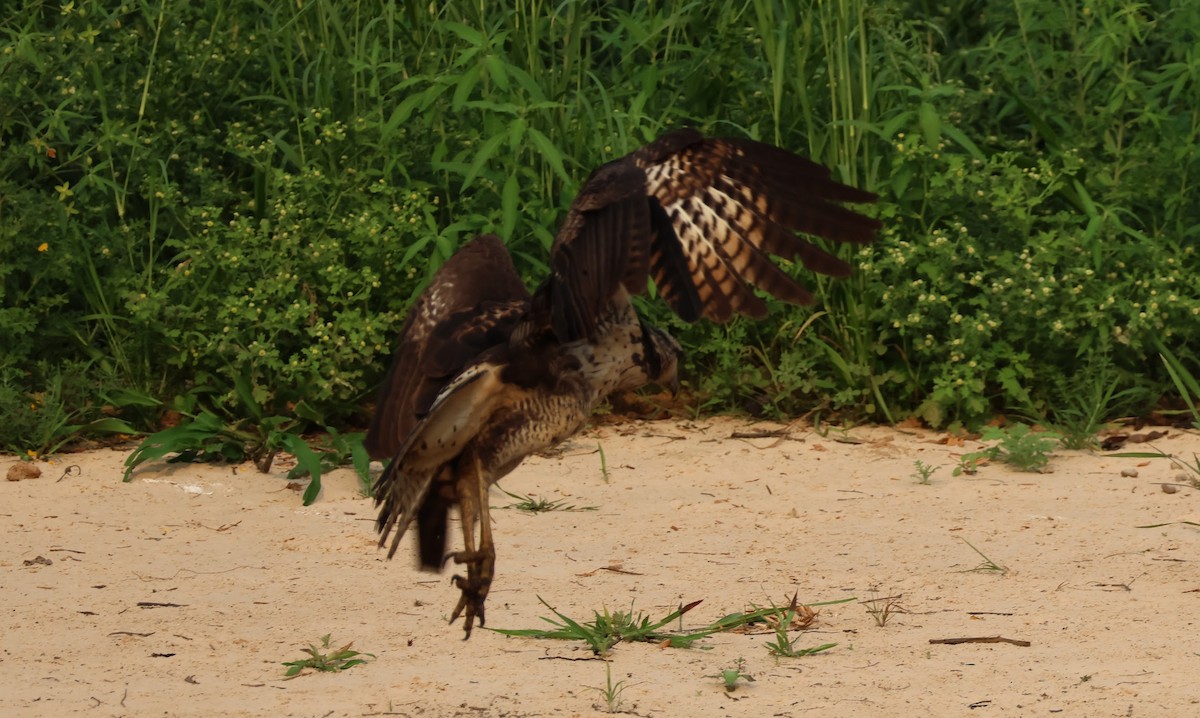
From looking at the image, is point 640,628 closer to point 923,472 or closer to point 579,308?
point 579,308

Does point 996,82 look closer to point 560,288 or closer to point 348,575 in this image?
point 348,575

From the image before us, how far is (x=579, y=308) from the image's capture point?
155 inches

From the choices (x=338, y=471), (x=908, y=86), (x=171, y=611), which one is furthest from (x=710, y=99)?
(x=171, y=611)

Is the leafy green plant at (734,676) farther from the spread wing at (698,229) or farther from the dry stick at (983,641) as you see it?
the spread wing at (698,229)

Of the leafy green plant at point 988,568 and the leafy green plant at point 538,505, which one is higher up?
the leafy green plant at point 538,505

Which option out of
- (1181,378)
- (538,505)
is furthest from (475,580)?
(1181,378)

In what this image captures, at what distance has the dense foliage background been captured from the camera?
270 inches

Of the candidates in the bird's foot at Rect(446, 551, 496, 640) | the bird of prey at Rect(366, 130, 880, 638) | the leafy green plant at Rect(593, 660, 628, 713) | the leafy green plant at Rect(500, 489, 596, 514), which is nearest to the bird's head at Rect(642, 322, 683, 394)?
the bird of prey at Rect(366, 130, 880, 638)

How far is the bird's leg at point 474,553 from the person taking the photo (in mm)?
4574

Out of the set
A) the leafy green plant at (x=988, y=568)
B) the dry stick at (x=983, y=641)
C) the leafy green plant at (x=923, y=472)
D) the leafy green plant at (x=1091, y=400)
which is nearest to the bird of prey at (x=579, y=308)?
the dry stick at (x=983, y=641)

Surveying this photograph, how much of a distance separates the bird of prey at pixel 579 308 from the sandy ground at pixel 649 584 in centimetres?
48

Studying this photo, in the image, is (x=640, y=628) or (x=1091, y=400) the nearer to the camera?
(x=640, y=628)

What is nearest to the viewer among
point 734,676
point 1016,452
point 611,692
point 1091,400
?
point 611,692

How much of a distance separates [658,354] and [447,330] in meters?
0.65
